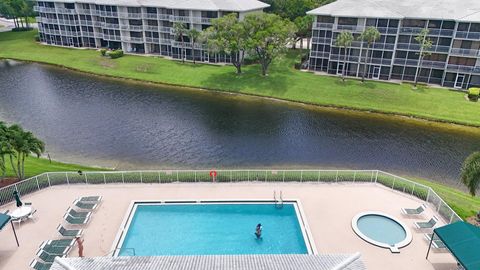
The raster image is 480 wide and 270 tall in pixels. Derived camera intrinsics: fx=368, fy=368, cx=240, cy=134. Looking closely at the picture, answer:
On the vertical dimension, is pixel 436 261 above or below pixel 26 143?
below

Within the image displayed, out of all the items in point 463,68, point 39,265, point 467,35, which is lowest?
point 39,265

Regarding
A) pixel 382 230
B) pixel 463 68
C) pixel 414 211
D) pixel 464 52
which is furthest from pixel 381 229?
pixel 464 52

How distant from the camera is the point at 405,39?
59.7 meters

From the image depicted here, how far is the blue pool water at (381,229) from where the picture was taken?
2456 cm

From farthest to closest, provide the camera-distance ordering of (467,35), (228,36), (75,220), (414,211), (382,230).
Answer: (228,36)
(467,35)
(414,211)
(382,230)
(75,220)

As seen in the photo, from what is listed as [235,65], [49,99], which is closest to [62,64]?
[49,99]

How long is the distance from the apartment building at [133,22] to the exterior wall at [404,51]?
17129 mm

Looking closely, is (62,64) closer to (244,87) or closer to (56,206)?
(244,87)

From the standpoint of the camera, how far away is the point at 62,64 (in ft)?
234

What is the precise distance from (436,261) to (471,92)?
1593 inches

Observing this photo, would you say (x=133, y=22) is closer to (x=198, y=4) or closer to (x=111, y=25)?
(x=111, y=25)

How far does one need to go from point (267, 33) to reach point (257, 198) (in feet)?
122

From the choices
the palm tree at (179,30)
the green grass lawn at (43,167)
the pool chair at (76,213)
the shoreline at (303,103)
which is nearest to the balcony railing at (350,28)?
the shoreline at (303,103)

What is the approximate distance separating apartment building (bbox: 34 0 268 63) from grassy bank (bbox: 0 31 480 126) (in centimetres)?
437
